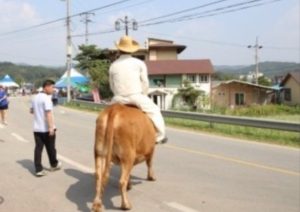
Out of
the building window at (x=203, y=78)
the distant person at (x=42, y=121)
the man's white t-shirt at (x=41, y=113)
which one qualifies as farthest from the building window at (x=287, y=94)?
the man's white t-shirt at (x=41, y=113)

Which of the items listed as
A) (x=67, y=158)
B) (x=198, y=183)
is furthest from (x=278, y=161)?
(x=67, y=158)

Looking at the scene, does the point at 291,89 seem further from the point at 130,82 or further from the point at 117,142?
the point at 117,142

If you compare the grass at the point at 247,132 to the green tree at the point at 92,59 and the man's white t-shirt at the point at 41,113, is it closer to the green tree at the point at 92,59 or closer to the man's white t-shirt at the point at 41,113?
the man's white t-shirt at the point at 41,113

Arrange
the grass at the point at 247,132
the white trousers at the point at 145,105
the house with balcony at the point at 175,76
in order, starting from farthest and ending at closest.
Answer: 1. the house with balcony at the point at 175,76
2. the grass at the point at 247,132
3. the white trousers at the point at 145,105

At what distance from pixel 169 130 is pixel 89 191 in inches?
496

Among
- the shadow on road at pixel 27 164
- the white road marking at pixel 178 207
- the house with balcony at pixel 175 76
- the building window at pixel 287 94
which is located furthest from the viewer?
the building window at pixel 287 94

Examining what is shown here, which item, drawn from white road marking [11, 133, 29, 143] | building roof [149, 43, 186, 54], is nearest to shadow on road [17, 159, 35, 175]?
white road marking [11, 133, 29, 143]

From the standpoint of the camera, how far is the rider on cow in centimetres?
783

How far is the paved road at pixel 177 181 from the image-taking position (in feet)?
25.2

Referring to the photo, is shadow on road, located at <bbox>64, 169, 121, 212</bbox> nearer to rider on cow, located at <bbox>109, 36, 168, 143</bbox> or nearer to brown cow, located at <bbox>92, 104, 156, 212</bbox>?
brown cow, located at <bbox>92, 104, 156, 212</bbox>

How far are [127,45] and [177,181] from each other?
9.14 feet

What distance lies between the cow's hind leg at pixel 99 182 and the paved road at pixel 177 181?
533mm

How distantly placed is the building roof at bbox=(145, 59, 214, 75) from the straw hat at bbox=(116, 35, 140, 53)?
57045mm

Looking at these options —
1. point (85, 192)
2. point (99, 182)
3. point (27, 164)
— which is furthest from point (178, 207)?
point (27, 164)
